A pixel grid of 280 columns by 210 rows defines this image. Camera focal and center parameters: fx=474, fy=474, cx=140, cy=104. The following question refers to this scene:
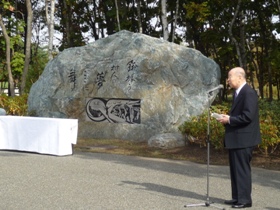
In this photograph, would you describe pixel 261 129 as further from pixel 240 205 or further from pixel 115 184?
pixel 240 205

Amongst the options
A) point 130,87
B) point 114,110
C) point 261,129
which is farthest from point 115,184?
point 114,110

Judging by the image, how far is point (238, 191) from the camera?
643cm

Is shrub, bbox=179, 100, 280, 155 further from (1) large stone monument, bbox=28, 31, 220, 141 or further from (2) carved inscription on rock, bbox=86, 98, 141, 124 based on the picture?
(2) carved inscription on rock, bbox=86, 98, 141, 124

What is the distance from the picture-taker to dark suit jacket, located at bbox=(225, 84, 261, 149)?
6.25m

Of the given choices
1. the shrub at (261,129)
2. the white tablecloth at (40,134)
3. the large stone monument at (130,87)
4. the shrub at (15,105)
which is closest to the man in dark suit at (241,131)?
the shrub at (261,129)

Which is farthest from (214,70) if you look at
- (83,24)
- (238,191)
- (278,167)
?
(83,24)

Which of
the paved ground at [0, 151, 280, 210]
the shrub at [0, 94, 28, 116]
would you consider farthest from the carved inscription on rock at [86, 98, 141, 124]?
Answer: the shrub at [0, 94, 28, 116]

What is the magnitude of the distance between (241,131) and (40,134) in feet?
22.7

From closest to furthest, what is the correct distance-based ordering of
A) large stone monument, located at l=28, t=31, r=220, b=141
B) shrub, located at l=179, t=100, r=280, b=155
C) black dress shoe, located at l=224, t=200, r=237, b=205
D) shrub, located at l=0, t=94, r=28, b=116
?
black dress shoe, located at l=224, t=200, r=237, b=205
shrub, located at l=179, t=100, r=280, b=155
large stone monument, located at l=28, t=31, r=220, b=141
shrub, located at l=0, t=94, r=28, b=116

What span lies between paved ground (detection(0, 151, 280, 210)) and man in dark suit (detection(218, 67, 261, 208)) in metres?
0.50

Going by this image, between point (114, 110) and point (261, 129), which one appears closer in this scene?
point (261, 129)

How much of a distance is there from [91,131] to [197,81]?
3639mm

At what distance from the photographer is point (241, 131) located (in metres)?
6.37

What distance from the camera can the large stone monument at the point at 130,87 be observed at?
14.0 metres
